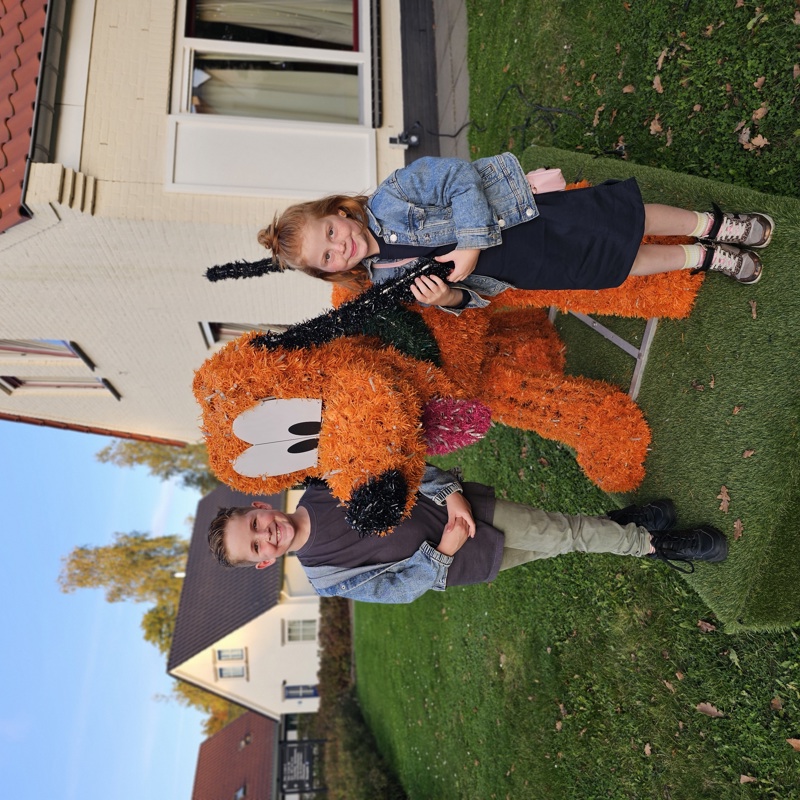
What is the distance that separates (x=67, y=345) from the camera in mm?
7727

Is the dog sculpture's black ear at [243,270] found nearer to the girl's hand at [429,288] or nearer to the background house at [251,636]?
the girl's hand at [429,288]

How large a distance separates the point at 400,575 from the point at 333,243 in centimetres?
175

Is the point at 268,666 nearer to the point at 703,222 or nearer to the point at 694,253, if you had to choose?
the point at 694,253

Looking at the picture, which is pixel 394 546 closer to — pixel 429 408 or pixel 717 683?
pixel 429 408

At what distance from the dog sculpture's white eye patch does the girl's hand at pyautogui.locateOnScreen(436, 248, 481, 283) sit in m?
0.89

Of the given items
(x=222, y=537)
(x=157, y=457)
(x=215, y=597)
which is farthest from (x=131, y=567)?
(x=222, y=537)

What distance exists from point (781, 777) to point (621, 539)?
132 centimetres

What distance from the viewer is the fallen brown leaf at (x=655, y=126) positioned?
3.92m

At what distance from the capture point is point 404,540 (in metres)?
3.11

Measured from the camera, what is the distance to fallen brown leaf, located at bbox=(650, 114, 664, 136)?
154 inches

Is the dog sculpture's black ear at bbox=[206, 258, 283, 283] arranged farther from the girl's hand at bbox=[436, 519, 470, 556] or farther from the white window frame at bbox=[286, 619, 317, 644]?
the white window frame at bbox=[286, 619, 317, 644]

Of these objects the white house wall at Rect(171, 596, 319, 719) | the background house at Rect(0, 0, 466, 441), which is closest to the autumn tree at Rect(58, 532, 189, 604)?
the white house wall at Rect(171, 596, 319, 719)

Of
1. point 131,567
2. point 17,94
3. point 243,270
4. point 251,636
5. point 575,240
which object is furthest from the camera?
point 131,567

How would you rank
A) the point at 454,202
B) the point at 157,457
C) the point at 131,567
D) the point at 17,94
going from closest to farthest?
the point at 454,202
the point at 17,94
the point at 157,457
the point at 131,567
